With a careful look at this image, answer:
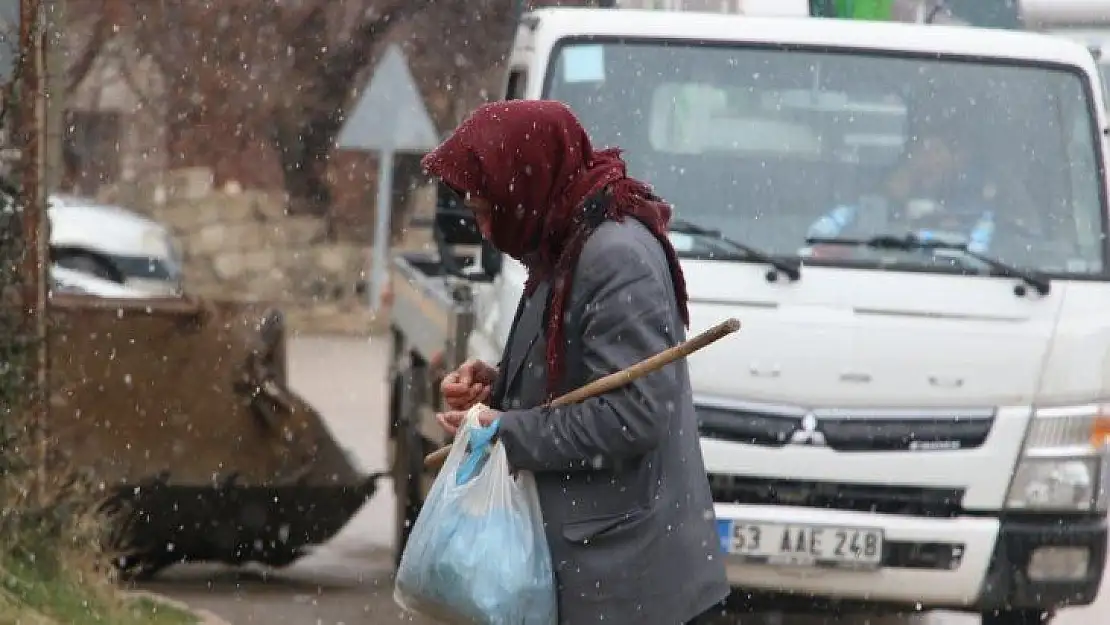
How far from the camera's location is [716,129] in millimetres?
7848

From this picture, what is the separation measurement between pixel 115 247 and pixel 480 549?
18.1 meters

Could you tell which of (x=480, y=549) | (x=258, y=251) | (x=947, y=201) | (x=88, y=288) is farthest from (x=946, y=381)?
(x=258, y=251)

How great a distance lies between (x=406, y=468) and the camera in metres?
10.2

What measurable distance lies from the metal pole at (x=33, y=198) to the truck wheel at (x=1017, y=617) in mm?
3182

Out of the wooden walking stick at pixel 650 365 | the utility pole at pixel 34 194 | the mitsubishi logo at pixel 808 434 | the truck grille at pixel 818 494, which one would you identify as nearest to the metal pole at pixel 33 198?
the utility pole at pixel 34 194

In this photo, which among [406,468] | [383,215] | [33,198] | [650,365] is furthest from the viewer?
[383,215]

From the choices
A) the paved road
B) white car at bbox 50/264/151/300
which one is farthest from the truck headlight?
white car at bbox 50/264/151/300

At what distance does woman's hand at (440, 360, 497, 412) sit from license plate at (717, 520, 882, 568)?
2757mm

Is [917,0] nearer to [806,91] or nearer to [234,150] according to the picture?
[806,91]

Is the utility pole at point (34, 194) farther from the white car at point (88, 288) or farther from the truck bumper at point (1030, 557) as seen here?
the truck bumper at point (1030, 557)

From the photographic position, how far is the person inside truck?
25.4ft

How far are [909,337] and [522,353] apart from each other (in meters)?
3.18

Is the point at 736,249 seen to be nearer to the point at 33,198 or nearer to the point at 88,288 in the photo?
the point at 33,198

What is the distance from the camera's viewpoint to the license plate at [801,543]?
7.36m
